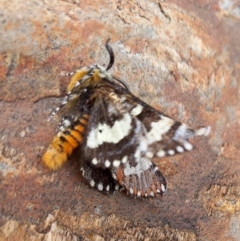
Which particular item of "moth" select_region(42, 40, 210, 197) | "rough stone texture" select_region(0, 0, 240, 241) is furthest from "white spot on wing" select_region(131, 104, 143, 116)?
"rough stone texture" select_region(0, 0, 240, 241)

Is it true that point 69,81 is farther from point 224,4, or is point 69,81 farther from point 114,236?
point 224,4

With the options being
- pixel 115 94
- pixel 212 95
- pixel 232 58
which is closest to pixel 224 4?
pixel 232 58

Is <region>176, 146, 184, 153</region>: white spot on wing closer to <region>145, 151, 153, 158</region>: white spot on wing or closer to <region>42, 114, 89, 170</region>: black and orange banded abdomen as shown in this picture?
<region>145, 151, 153, 158</region>: white spot on wing

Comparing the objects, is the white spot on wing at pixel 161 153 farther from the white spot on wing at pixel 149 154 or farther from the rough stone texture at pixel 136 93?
the rough stone texture at pixel 136 93

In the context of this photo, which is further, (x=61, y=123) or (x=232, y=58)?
(x=232, y=58)

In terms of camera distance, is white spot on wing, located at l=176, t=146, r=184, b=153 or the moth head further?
the moth head

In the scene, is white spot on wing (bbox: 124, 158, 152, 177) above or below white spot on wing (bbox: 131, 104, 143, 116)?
below

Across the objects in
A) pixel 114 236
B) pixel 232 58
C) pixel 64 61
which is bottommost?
pixel 114 236
